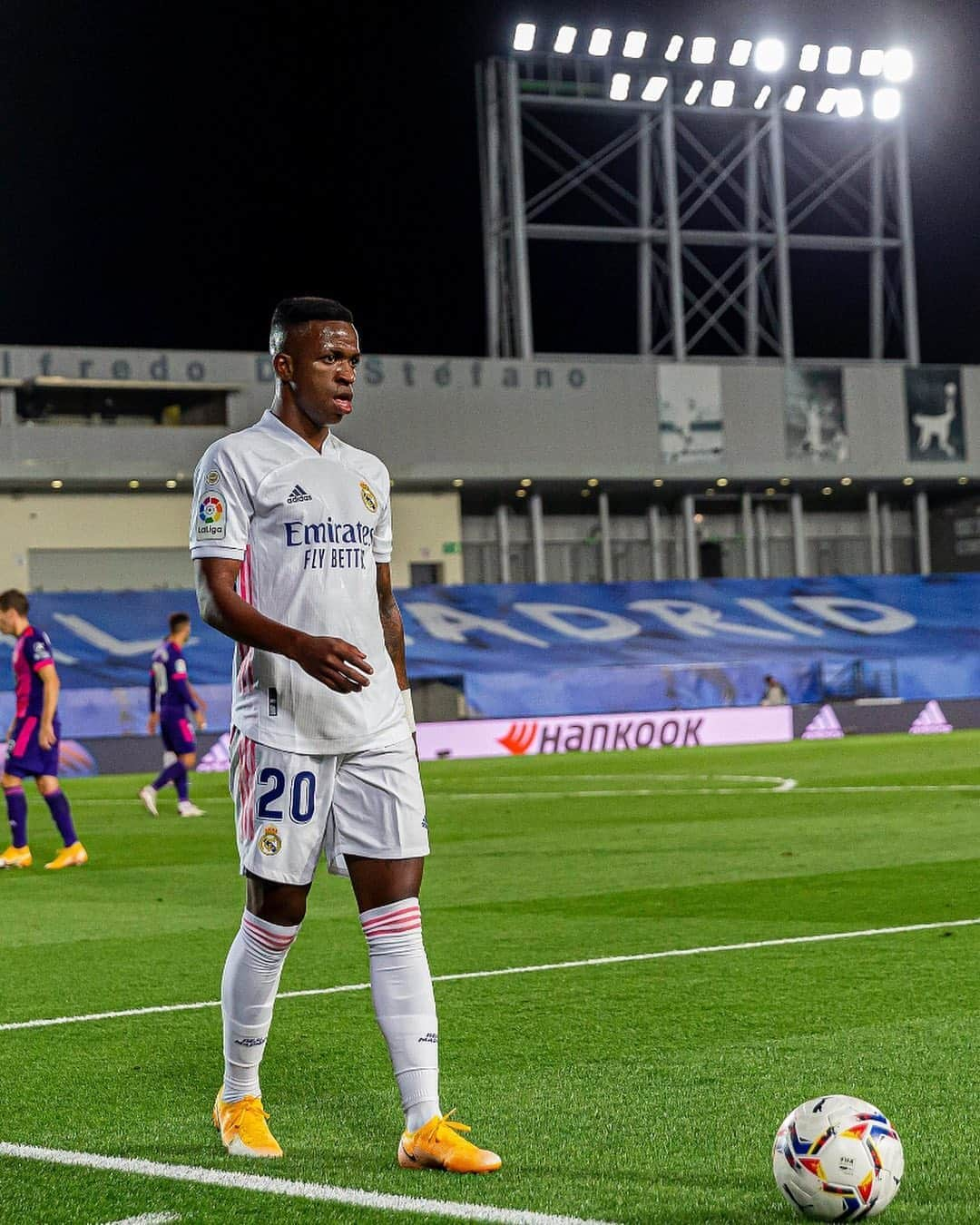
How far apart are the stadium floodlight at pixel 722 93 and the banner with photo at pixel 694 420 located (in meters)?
7.27

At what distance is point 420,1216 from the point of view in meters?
4.03

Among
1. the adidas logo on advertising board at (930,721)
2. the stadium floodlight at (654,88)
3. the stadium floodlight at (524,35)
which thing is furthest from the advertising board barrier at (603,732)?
the stadium floodlight at (524,35)

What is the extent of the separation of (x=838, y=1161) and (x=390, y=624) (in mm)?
1972

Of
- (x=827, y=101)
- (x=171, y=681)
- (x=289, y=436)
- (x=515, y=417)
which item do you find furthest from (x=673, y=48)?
(x=289, y=436)

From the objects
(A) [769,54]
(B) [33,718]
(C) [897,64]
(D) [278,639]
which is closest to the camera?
(D) [278,639]

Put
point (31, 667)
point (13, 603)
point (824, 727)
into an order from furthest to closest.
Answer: point (824, 727)
point (31, 667)
point (13, 603)

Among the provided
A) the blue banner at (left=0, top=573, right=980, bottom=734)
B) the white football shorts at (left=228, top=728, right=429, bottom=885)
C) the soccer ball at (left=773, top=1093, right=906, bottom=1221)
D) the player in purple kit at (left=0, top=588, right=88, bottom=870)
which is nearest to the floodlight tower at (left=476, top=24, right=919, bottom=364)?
the blue banner at (left=0, top=573, right=980, bottom=734)

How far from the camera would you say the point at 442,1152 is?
447 cm

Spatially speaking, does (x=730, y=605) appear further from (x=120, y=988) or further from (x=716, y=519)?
(x=120, y=988)

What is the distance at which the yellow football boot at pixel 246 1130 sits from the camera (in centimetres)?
470

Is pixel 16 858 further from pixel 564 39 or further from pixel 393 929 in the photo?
pixel 564 39

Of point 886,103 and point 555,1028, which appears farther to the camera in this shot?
point 886,103

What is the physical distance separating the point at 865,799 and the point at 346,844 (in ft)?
48.4

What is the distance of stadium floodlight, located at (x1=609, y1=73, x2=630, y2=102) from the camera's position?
4775 centimetres
